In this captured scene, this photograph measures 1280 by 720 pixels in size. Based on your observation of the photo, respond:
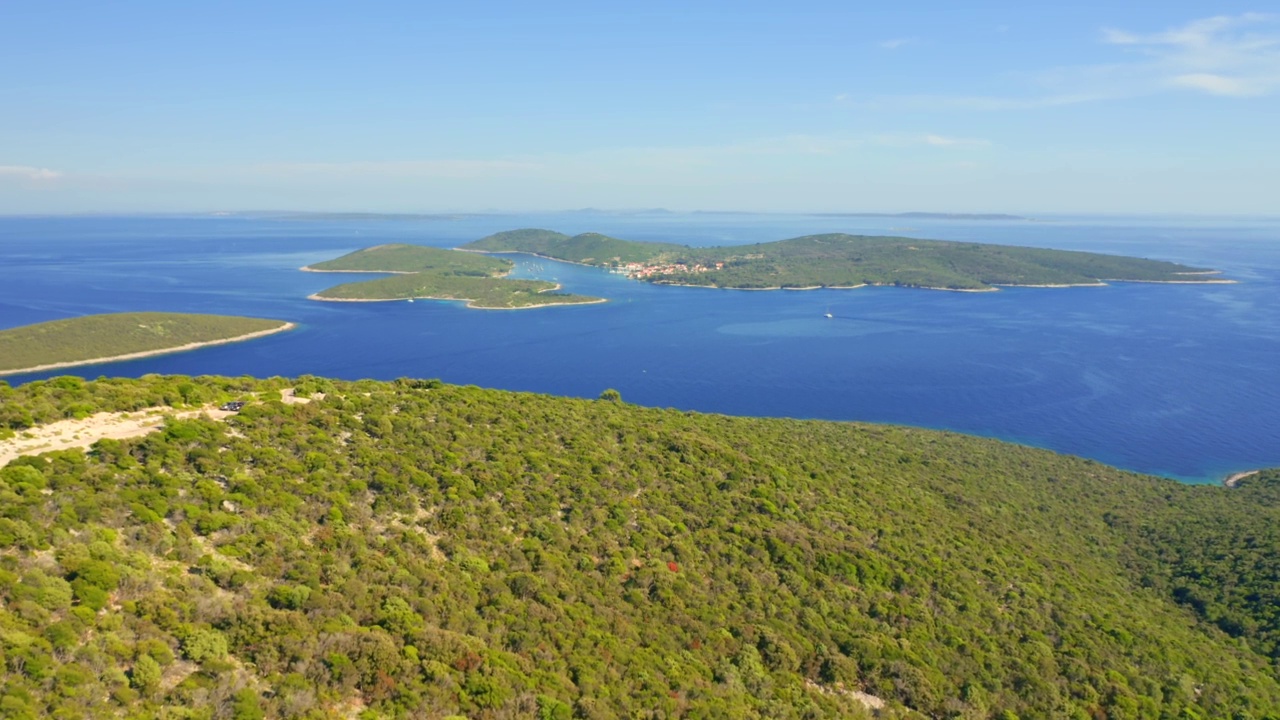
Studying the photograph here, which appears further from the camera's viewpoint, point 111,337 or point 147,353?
point 111,337

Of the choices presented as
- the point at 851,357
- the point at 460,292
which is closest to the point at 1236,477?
the point at 851,357

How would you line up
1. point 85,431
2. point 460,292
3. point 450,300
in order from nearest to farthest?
point 85,431 → point 450,300 → point 460,292

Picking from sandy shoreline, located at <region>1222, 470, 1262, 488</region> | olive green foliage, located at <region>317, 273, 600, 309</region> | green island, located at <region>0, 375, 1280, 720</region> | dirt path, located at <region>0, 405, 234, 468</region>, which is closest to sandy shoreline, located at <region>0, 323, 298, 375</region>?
olive green foliage, located at <region>317, 273, 600, 309</region>

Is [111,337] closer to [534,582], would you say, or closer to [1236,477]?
[534,582]

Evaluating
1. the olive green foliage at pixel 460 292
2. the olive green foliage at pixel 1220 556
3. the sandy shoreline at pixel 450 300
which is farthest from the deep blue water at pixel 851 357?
the olive green foliage at pixel 1220 556

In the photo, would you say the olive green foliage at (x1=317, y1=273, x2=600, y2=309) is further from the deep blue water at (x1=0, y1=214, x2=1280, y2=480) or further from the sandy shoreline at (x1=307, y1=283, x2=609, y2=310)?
the deep blue water at (x1=0, y1=214, x2=1280, y2=480)

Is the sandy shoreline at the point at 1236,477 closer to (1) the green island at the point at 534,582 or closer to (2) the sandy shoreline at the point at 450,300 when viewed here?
(1) the green island at the point at 534,582

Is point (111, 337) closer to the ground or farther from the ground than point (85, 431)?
closer to the ground

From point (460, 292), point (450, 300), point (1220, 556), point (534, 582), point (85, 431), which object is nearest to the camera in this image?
point (534, 582)
